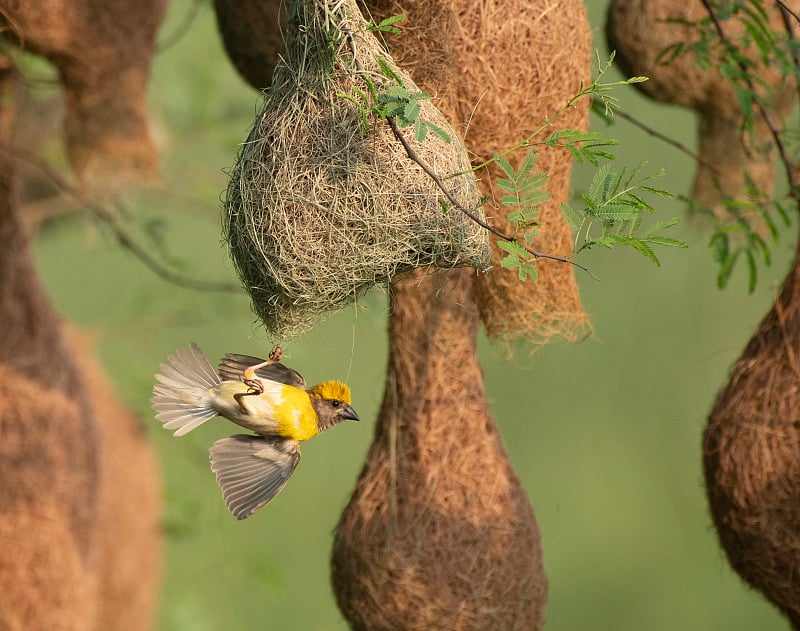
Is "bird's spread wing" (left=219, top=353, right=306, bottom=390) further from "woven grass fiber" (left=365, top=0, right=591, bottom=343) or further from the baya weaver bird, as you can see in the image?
"woven grass fiber" (left=365, top=0, right=591, bottom=343)

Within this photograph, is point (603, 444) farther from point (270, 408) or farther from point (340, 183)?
point (340, 183)

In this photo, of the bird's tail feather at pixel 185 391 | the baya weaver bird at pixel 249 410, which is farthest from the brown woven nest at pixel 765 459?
the bird's tail feather at pixel 185 391

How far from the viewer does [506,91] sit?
2135mm

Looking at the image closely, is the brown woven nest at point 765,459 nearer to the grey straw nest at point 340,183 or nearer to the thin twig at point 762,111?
the thin twig at point 762,111

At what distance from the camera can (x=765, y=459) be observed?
2.35 meters

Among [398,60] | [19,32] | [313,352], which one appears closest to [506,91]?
[398,60]

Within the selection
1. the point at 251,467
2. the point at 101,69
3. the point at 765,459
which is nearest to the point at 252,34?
the point at 101,69

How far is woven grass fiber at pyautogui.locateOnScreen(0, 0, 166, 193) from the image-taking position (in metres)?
2.75

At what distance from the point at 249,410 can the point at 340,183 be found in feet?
1.49

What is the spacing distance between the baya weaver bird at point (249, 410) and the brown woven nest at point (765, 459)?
90 cm

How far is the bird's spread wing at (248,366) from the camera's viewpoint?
1.94 m

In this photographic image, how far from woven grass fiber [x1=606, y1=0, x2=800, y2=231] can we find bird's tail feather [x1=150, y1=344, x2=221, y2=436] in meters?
1.32

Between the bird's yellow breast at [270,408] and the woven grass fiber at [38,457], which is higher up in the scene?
the bird's yellow breast at [270,408]

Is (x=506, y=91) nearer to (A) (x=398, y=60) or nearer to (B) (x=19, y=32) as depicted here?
(A) (x=398, y=60)
